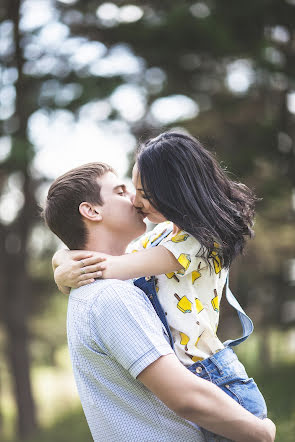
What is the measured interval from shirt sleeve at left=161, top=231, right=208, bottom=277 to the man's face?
224mm

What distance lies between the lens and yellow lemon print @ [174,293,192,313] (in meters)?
2.05

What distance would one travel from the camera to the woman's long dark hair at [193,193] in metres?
2.10

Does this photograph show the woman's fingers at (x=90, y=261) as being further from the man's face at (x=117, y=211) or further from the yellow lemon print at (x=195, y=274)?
the yellow lemon print at (x=195, y=274)

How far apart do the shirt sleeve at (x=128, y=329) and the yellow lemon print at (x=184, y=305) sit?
0.16 m

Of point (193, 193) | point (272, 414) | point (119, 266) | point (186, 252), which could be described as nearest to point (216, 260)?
point (186, 252)

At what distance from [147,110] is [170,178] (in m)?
10.7

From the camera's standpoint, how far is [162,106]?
1180 centimetres

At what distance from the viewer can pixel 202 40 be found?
9.45 metres

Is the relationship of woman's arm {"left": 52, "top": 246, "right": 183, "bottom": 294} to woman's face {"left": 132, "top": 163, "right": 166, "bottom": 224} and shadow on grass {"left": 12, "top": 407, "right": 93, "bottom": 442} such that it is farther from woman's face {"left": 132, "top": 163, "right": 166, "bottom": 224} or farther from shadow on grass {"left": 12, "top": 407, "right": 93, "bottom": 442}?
shadow on grass {"left": 12, "top": 407, "right": 93, "bottom": 442}

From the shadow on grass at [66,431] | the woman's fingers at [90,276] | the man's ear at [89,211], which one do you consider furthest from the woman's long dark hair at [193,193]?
the shadow on grass at [66,431]

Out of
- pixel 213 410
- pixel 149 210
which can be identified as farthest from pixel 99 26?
A: pixel 213 410

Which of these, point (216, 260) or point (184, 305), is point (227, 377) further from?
point (216, 260)

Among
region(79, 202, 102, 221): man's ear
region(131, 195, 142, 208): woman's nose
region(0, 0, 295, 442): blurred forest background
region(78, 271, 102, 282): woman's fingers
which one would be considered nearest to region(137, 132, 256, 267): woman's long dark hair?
region(131, 195, 142, 208): woman's nose

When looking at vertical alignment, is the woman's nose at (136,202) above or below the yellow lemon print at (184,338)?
above
